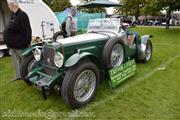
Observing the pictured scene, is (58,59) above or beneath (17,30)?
beneath

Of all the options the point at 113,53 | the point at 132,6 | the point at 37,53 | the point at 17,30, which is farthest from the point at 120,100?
the point at 132,6

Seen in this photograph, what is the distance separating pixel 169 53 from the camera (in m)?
8.57

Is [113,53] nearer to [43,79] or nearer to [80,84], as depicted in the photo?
[80,84]

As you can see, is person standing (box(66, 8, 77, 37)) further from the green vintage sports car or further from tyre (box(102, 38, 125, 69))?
tyre (box(102, 38, 125, 69))

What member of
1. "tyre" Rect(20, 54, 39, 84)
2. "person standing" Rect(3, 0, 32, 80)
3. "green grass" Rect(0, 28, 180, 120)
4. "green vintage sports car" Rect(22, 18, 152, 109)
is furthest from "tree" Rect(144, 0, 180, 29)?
"person standing" Rect(3, 0, 32, 80)

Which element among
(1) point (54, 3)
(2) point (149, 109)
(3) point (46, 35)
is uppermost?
(1) point (54, 3)

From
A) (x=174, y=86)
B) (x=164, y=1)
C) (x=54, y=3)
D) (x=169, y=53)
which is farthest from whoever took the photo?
(x=54, y=3)

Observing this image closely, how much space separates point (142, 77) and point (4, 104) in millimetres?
3297

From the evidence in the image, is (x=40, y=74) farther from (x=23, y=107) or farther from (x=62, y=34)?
(x=62, y=34)

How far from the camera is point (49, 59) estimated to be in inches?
173

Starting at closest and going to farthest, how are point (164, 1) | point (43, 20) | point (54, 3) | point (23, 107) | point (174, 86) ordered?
point (23, 107) < point (174, 86) < point (43, 20) < point (164, 1) < point (54, 3)

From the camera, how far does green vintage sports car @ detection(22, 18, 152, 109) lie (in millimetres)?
3900

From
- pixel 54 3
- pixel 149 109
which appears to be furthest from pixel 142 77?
pixel 54 3

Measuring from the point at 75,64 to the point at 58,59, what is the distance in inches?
14.1
